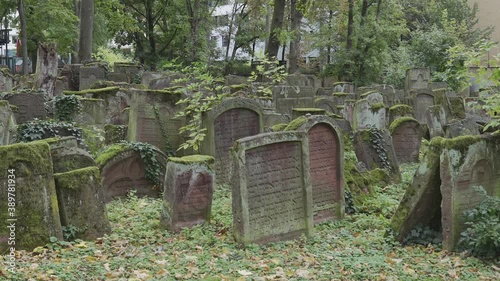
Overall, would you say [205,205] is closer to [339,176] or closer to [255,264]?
[255,264]

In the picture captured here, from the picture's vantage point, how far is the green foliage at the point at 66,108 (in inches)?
512

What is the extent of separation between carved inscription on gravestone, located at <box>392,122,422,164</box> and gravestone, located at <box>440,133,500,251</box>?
6.24 m

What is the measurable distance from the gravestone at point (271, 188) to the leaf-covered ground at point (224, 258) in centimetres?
20

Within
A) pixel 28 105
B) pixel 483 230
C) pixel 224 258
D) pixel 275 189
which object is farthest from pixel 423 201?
pixel 28 105

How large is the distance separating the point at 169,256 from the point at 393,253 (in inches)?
106

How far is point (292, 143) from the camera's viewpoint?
8297 mm

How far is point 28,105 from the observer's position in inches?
505

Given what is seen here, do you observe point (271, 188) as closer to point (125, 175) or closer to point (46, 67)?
point (125, 175)

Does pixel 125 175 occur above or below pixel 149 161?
below

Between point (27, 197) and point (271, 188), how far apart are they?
2887 mm

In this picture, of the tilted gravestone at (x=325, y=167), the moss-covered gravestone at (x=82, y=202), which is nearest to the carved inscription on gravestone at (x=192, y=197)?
the moss-covered gravestone at (x=82, y=202)

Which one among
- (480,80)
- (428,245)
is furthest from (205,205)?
(480,80)

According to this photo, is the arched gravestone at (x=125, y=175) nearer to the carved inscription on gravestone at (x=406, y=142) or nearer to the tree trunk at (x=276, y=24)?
the carved inscription on gravestone at (x=406, y=142)

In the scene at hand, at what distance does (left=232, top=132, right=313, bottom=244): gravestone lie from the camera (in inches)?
303
